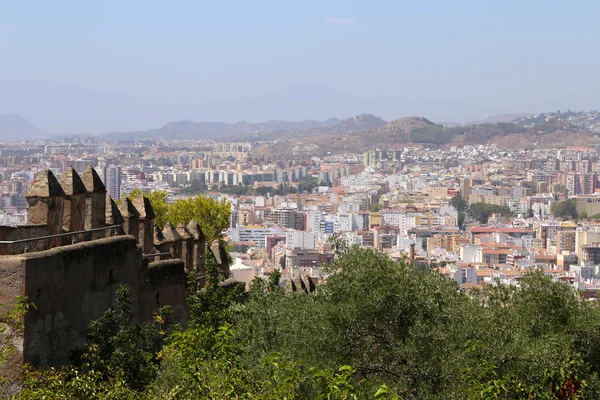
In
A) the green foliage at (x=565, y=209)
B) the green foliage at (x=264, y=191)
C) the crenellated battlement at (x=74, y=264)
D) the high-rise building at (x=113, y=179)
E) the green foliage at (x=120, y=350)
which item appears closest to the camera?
the crenellated battlement at (x=74, y=264)

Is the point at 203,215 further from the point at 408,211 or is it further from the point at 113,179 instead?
the point at 113,179

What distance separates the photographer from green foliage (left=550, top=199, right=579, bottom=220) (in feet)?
449

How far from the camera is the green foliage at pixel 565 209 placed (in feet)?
449

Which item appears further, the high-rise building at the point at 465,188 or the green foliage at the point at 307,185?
the green foliage at the point at 307,185

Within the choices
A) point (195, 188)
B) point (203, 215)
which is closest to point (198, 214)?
point (203, 215)

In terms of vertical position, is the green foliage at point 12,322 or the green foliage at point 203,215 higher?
the green foliage at point 12,322

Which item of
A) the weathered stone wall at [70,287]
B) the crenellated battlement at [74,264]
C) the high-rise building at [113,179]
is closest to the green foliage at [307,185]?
the high-rise building at [113,179]

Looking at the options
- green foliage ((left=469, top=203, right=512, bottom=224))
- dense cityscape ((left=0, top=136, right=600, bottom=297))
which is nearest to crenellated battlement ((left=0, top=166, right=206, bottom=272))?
dense cityscape ((left=0, top=136, right=600, bottom=297))

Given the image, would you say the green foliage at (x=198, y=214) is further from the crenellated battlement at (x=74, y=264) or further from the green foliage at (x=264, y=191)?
the green foliage at (x=264, y=191)

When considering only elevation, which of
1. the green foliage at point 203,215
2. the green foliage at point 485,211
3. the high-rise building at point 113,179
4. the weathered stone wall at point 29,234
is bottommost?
the green foliage at point 485,211

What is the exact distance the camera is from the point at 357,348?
27.0 feet

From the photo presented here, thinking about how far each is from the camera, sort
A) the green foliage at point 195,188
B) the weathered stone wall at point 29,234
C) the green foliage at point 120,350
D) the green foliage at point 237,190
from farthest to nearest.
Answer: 1. the green foliage at point 237,190
2. the green foliage at point 195,188
3. the weathered stone wall at point 29,234
4. the green foliage at point 120,350

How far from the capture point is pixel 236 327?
879cm

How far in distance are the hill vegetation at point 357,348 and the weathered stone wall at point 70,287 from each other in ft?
0.43
